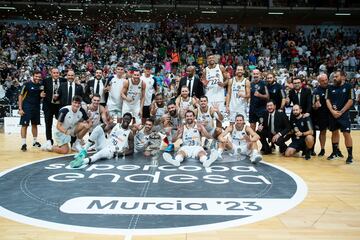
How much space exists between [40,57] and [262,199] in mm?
16824

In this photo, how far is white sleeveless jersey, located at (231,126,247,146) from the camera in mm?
7359

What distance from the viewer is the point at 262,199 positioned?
14.9 feet

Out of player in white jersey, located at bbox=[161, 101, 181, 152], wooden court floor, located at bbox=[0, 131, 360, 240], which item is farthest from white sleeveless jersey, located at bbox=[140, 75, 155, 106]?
wooden court floor, located at bbox=[0, 131, 360, 240]

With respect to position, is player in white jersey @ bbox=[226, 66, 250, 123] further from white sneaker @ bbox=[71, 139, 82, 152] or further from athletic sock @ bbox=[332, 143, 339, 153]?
white sneaker @ bbox=[71, 139, 82, 152]

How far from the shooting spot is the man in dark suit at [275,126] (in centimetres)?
763

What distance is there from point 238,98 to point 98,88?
301 centimetres

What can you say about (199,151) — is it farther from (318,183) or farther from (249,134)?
(318,183)

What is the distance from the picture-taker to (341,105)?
7180 mm

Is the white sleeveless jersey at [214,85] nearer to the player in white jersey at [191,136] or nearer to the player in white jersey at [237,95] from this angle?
the player in white jersey at [237,95]

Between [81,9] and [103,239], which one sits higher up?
[81,9]

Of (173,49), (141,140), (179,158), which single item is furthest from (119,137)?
(173,49)

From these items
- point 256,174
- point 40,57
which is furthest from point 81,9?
point 256,174

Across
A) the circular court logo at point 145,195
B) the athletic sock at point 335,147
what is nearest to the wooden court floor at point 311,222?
the circular court logo at point 145,195

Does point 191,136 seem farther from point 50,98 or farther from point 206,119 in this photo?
point 50,98
